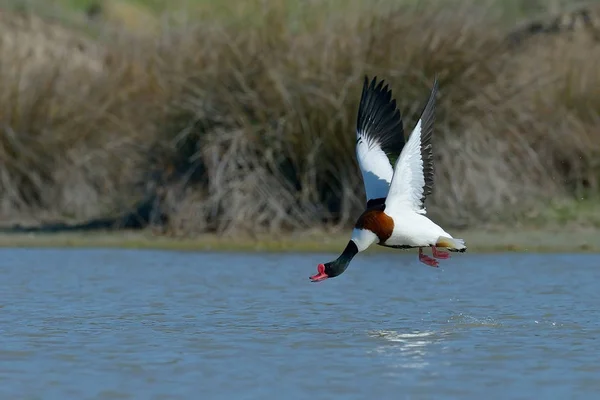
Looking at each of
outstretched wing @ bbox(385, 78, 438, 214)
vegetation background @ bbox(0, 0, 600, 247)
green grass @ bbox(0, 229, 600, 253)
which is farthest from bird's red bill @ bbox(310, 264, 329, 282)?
vegetation background @ bbox(0, 0, 600, 247)

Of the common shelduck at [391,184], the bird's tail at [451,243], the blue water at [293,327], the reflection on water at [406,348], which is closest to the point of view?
the blue water at [293,327]

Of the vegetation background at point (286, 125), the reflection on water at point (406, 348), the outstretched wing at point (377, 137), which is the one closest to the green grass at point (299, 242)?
the vegetation background at point (286, 125)

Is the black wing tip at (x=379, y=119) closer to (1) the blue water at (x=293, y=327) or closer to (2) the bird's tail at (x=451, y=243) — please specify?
(2) the bird's tail at (x=451, y=243)

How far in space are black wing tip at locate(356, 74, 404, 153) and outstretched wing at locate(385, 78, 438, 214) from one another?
66 centimetres

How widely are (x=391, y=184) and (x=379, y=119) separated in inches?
34.3

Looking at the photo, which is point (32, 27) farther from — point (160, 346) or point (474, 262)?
point (160, 346)

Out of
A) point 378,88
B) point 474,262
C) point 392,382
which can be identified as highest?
point 378,88

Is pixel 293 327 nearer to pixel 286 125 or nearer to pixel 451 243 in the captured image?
pixel 451 243

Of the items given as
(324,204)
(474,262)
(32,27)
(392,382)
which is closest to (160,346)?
(392,382)

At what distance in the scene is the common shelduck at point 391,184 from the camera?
951cm

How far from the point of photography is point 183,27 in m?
15.4

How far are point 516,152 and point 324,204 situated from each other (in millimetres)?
2036

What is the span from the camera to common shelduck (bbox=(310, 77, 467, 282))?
951cm

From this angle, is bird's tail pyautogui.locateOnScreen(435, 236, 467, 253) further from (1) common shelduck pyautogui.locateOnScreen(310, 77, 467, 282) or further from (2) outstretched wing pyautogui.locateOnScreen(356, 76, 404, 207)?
(2) outstretched wing pyautogui.locateOnScreen(356, 76, 404, 207)
